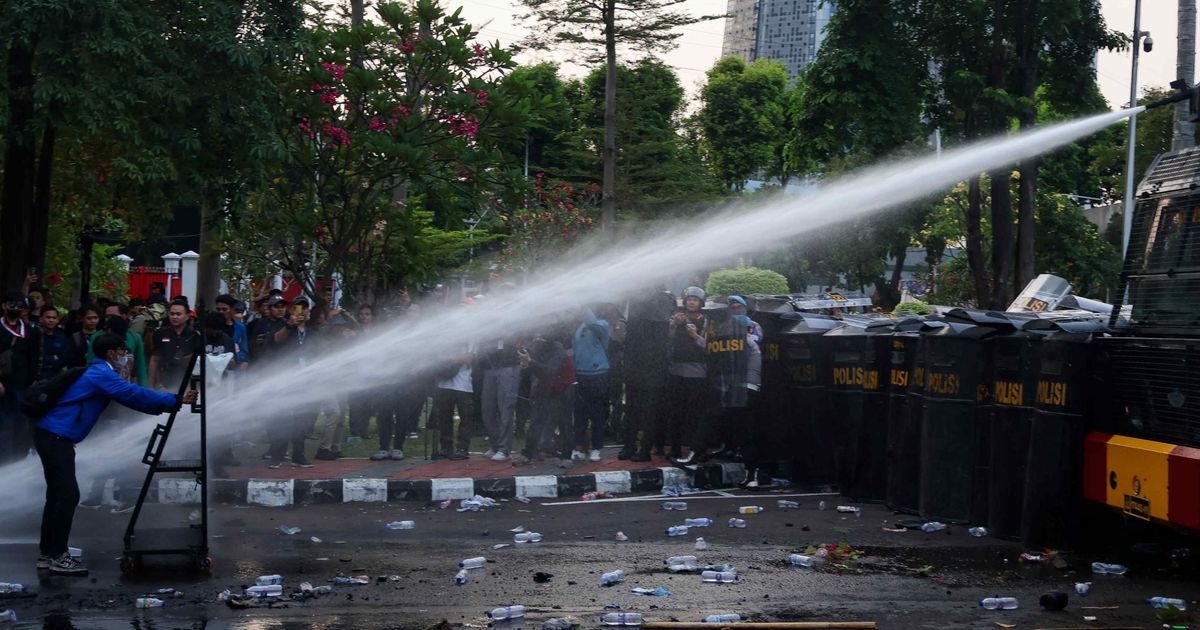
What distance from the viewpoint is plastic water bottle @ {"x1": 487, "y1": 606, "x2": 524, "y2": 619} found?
22.2ft

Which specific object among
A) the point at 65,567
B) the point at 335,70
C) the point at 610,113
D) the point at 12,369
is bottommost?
the point at 65,567

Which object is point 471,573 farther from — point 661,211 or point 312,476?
point 661,211

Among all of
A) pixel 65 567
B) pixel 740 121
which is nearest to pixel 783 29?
pixel 740 121

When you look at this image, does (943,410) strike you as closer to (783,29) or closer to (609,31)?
(609,31)

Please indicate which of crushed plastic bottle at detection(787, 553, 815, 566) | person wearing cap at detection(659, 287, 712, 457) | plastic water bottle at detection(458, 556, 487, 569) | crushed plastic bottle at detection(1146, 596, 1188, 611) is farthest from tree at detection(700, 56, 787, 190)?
crushed plastic bottle at detection(1146, 596, 1188, 611)

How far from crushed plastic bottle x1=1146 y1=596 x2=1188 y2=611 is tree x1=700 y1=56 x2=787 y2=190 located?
51.2m

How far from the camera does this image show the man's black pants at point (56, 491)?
798 cm

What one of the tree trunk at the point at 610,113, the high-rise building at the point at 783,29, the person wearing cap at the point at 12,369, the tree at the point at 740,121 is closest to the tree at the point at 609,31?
the tree trunk at the point at 610,113

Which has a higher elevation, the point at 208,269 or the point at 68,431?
the point at 208,269

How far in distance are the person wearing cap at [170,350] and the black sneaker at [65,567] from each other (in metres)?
3.95

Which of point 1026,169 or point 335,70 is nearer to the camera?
point 335,70

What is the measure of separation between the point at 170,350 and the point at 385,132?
3.64 meters

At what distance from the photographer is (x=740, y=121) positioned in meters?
59.1

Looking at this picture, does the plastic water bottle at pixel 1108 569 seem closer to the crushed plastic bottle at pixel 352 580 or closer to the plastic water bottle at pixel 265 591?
the crushed plastic bottle at pixel 352 580
